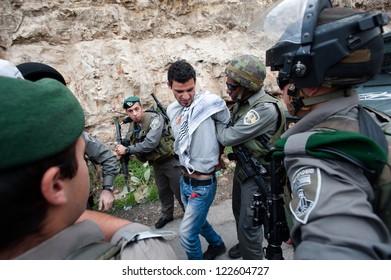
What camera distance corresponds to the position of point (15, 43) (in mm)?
4555

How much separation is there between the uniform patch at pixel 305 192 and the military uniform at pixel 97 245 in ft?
1.56

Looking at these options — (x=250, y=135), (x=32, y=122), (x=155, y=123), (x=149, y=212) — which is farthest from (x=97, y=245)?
(x=149, y=212)

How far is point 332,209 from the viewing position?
33.9 inches

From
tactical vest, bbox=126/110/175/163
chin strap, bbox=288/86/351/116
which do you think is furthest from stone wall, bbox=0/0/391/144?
chin strap, bbox=288/86/351/116

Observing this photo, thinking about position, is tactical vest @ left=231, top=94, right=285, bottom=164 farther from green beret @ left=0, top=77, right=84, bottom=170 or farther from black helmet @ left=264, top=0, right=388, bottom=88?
green beret @ left=0, top=77, right=84, bottom=170

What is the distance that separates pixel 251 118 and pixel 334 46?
1.26 metres

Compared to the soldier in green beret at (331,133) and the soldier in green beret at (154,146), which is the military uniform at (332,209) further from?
the soldier in green beret at (154,146)

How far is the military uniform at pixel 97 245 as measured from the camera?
784 millimetres

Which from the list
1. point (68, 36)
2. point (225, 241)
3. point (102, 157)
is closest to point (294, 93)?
point (102, 157)

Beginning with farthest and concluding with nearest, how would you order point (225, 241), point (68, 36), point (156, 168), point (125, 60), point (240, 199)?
1. point (125, 60)
2. point (68, 36)
3. point (156, 168)
4. point (225, 241)
5. point (240, 199)

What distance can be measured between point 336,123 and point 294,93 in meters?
0.29

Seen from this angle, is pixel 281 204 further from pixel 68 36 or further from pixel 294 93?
pixel 68 36

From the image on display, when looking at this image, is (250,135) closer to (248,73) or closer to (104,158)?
(248,73)

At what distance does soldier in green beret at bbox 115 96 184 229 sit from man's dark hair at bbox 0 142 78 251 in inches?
101
